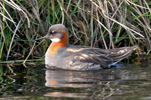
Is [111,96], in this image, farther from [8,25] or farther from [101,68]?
[8,25]

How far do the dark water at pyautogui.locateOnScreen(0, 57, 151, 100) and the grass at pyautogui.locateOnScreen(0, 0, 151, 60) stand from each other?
0.91m

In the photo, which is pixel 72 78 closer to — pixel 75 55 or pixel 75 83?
pixel 75 83

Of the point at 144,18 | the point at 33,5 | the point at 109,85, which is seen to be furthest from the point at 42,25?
the point at 109,85

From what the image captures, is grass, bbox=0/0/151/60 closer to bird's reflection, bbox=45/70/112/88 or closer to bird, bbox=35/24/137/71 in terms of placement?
bird, bbox=35/24/137/71

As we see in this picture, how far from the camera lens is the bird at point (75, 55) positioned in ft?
22.1

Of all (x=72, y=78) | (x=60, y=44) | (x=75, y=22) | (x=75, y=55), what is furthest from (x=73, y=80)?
(x=75, y=22)

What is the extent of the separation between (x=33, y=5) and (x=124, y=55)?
236cm

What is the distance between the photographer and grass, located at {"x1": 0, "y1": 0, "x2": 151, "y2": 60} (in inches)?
293

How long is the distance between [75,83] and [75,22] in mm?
2784

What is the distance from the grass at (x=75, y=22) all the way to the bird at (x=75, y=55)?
36 cm

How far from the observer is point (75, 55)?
679 centimetres

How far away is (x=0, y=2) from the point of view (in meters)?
6.80

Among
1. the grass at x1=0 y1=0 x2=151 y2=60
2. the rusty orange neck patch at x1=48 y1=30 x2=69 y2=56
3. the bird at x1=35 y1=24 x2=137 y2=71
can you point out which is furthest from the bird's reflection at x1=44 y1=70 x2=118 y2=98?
the grass at x1=0 y1=0 x2=151 y2=60

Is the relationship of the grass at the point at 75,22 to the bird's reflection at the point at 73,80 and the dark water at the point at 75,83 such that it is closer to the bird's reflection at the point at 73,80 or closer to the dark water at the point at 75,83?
the dark water at the point at 75,83
